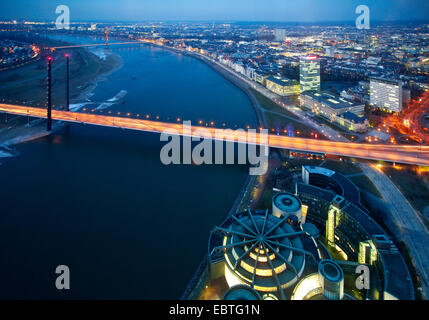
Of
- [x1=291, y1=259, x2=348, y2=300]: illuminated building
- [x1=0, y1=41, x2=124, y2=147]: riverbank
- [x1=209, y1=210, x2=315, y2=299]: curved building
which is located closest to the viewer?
[x1=291, y1=259, x2=348, y2=300]: illuminated building

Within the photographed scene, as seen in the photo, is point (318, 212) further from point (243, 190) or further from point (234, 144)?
point (234, 144)

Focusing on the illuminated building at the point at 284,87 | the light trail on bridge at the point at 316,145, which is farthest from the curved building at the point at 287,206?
the illuminated building at the point at 284,87

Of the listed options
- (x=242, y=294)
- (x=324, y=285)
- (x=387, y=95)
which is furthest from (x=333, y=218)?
(x=387, y=95)

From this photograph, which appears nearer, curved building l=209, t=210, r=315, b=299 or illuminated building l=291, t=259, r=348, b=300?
illuminated building l=291, t=259, r=348, b=300

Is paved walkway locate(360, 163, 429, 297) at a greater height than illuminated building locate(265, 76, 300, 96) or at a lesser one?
lesser

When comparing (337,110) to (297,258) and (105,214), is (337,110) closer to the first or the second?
(297,258)

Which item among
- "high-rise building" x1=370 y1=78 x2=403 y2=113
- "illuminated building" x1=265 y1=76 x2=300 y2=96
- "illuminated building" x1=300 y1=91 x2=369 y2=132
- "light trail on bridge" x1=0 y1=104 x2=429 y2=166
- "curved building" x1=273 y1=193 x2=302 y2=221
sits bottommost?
"curved building" x1=273 y1=193 x2=302 y2=221

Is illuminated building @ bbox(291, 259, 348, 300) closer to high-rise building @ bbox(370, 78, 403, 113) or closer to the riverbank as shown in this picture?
the riverbank

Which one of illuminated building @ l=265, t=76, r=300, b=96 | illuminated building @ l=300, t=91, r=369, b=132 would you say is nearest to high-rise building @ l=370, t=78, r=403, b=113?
illuminated building @ l=300, t=91, r=369, b=132
